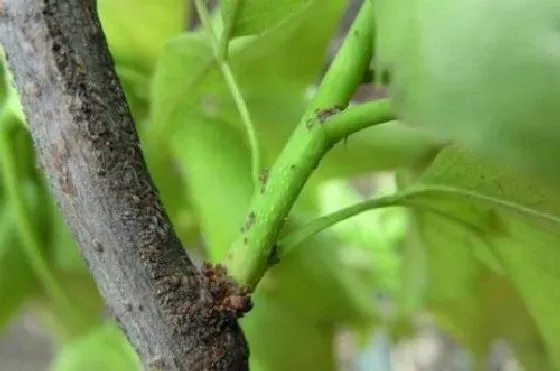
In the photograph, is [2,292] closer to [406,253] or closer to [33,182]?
[33,182]

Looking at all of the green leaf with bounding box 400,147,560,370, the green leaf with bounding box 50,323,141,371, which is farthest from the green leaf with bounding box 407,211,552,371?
the green leaf with bounding box 50,323,141,371

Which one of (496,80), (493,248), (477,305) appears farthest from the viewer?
(477,305)

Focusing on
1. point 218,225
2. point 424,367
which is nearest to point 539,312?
point 218,225

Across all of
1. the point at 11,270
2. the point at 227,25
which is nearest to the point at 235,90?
the point at 227,25

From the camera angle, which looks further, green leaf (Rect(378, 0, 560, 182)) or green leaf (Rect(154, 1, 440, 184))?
green leaf (Rect(154, 1, 440, 184))

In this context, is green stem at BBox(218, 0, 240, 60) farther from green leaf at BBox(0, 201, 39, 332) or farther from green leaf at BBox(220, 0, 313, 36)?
green leaf at BBox(0, 201, 39, 332)

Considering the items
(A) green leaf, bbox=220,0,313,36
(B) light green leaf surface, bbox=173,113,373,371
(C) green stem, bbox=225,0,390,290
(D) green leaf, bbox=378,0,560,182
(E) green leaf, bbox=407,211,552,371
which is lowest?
(E) green leaf, bbox=407,211,552,371

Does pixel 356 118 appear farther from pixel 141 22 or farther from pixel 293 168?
pixel 141 22
